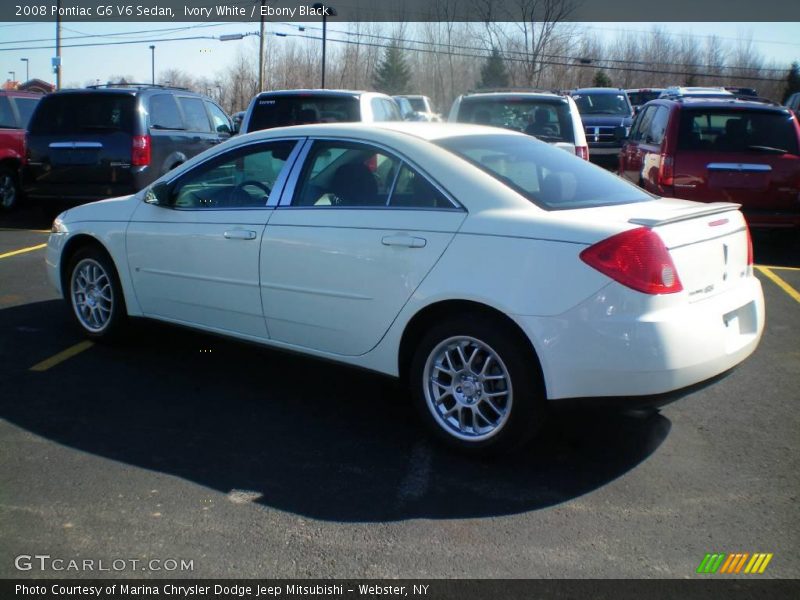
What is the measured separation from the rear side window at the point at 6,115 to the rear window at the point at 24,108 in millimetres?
163

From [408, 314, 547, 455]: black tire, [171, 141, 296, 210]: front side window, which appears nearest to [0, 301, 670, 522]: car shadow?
[408, 314, 547, 455]: black tire

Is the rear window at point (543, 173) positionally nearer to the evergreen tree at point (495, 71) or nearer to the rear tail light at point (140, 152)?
the rear tail light at point (140, 152)

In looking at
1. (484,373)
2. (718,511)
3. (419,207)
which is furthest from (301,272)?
(718,511)

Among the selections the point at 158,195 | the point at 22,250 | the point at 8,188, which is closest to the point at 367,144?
the point at 158,195

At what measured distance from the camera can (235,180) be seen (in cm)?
533

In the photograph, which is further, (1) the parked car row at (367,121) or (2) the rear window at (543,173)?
(1) the parked car row at (367,121)

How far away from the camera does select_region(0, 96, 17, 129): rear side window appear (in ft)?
42.2

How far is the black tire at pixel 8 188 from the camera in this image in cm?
1295

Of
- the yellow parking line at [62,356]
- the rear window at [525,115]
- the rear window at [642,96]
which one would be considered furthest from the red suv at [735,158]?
the rear window at [642,96]

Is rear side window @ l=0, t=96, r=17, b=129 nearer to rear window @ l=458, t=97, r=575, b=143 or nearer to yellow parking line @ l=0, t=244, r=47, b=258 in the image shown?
yellow parking line @ l=0, t=244, r=47, b=258

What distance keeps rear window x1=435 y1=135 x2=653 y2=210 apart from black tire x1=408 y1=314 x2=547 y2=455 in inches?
28.3

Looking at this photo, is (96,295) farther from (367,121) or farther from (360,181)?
(367,121)

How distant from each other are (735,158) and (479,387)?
21.3ft
